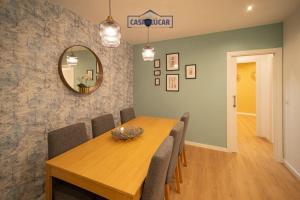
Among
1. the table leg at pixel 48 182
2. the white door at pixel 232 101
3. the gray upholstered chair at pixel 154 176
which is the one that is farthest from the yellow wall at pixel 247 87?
the table leg at pixel 48 182

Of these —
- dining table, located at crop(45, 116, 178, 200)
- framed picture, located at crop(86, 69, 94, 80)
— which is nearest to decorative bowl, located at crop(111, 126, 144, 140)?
dining table, located at crop(45, 116, 178, 200)

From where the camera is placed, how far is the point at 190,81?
10.5ft

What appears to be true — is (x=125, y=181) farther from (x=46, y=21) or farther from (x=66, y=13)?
(x=66, y=13)

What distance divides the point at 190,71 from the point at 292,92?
5.52ft

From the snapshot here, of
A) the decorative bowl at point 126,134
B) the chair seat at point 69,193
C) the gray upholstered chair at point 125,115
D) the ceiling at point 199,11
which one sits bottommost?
the chair seat at point 69,193

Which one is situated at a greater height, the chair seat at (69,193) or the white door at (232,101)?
the white door at (232,101)

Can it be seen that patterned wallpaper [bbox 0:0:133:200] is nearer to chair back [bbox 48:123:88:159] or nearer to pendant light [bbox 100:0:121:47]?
chair back [bbox 48:123:88:159]

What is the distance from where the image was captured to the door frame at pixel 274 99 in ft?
8.17

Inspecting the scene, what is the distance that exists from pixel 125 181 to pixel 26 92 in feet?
4.94

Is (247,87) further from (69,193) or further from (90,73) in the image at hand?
(69,193)

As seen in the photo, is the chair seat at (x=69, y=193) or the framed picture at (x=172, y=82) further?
the framed picture at (x=172, y=82)

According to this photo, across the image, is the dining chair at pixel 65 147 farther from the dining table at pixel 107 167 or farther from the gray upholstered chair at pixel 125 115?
the gray upholstered chair at pixel 125 115

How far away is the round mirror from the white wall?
119 inches

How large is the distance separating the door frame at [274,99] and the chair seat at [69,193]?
265 centimetres
